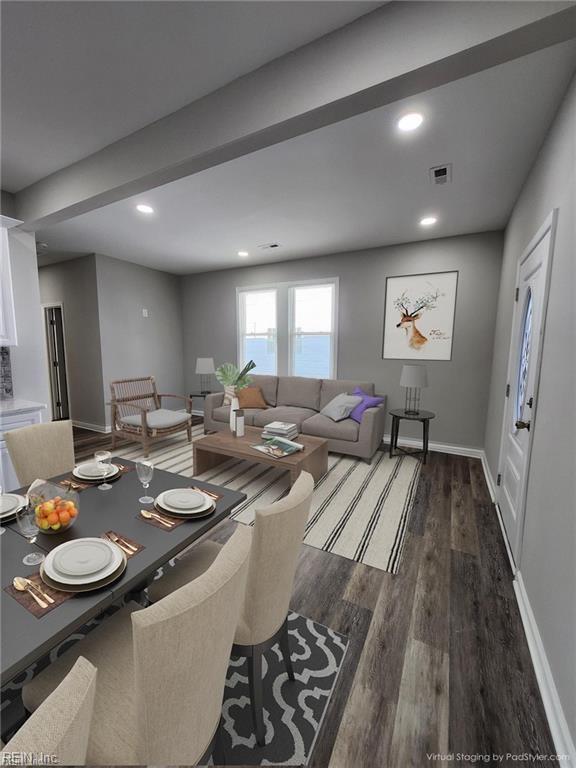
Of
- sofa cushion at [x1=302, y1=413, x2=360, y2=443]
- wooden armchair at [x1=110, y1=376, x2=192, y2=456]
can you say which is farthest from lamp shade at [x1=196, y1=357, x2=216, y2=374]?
sofa cushion at [x1=302, y1=413, x2=360, y2=443]

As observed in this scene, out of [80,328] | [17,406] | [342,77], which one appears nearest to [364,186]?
[342,77]

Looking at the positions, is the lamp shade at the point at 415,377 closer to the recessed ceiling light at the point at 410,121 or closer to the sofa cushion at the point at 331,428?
the sofa cushion at the point at 331,428

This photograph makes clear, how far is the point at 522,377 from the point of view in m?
2.22

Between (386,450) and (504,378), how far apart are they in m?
1.69

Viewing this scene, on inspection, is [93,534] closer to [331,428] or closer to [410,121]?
[410,121]

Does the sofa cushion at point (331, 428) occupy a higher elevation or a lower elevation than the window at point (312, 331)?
lower

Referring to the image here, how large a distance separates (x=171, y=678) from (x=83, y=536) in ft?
2.39

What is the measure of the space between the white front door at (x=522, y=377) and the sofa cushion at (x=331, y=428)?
146cm

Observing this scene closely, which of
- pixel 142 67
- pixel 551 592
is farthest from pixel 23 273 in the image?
pixel 551 592

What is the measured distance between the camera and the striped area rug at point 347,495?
2215 mm

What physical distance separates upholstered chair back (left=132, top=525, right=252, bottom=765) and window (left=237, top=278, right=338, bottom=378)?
4.15 meters

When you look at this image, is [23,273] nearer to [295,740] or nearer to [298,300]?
[298,300]

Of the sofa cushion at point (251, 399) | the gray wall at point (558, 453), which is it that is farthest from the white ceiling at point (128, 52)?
the sofa cushion at point (251, 399)

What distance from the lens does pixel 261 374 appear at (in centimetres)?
525
